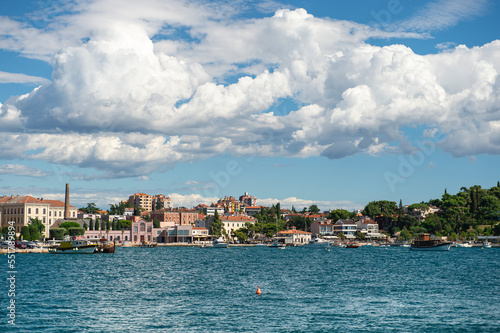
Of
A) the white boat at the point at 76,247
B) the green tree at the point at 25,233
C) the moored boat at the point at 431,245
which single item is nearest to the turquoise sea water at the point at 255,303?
the white boat at the point at 76,247

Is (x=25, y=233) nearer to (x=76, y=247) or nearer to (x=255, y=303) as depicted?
(x=76, y=247)

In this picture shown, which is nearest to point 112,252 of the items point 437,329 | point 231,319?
point 231,319

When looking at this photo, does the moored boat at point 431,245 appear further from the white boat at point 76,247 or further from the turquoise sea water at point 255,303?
the white boat at point 76,247

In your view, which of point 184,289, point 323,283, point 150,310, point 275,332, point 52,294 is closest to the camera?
point 275,332

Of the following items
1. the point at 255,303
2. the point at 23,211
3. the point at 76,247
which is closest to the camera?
the point at 255,303

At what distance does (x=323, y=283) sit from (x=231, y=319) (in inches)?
901

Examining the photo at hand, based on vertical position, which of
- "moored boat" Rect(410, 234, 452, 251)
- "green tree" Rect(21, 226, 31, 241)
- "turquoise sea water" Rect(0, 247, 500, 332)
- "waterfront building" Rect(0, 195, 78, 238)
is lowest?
"moored boat" Rect(410, 234, 452, 251)

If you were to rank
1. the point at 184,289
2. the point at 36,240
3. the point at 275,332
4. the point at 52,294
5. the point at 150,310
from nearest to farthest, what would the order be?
1. the point at 275,332
2. the point at 150,310
3. the point at 52,294
4. the point at 184,289
5. the point at 36,240

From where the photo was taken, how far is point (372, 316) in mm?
35406

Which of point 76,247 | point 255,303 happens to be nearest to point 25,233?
point 76,247

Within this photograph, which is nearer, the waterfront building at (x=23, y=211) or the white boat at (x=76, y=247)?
the white boat at (x=76, y=247)

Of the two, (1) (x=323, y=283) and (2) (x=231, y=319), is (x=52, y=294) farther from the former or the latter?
(1) (x=323, y=283)

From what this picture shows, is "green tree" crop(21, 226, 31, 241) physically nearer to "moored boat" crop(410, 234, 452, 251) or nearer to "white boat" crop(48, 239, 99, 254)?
"white boat" crop(48, 239, 99, 254)

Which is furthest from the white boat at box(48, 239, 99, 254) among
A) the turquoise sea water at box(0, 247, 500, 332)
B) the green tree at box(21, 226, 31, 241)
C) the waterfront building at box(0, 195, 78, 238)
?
the turquoise sea water at box(0, 247, 500, 332)
